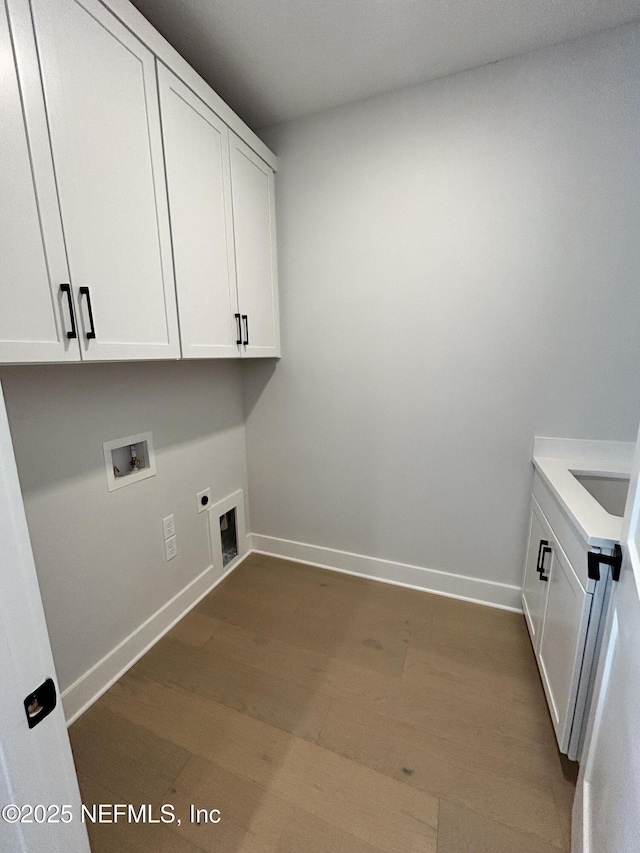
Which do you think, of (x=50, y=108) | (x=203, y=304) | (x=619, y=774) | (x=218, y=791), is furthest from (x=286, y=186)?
(x=218, y=791)

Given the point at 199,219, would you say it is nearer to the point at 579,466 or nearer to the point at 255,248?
the point at 255,248

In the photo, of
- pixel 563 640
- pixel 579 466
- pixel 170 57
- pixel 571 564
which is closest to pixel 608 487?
pixel 579 466

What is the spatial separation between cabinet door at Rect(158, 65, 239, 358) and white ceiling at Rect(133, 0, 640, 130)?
269mm

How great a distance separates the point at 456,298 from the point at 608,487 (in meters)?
1.13

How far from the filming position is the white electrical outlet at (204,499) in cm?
198

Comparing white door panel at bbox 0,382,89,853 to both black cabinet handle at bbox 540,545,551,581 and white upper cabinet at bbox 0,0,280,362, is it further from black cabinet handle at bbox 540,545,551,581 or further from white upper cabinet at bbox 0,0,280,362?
black cabinet handle at bbox 540,545,551,581

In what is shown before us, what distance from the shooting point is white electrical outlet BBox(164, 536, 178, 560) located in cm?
177

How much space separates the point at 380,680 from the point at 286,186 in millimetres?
2585

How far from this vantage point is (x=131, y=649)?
159 cm

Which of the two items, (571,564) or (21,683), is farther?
(571,564)

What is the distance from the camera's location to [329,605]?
195cm

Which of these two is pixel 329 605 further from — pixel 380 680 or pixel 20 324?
pixel 20 324

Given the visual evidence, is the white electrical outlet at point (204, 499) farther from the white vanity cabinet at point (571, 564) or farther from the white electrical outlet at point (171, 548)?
the white vanity cabinet at point (571, 564)

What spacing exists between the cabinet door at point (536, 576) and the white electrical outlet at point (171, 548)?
5.82 ft
